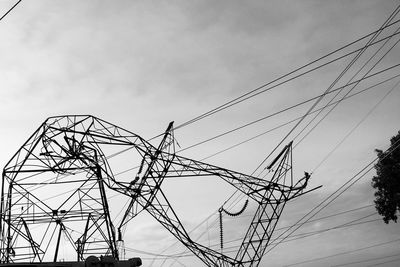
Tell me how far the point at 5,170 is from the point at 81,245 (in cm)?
841

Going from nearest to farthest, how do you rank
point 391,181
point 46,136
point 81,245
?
1. point 46,136
2. point 81,245
3. point 391,181

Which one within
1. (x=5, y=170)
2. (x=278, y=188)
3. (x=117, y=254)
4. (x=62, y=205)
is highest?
(x=5, y=170)

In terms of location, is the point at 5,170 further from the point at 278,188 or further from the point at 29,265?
the point at 278,188

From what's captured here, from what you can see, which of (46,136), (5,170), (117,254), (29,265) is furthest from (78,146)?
(29,265)

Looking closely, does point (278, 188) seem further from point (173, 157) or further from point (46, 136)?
point (46, 136)

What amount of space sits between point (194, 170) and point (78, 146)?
724 cm

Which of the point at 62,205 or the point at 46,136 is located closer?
the point at 46,136

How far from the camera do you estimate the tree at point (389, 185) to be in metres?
38.2

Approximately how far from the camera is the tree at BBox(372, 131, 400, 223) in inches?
1505

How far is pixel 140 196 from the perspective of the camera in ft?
89.8

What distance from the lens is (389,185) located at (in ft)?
127

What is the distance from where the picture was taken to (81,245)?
3153 cm

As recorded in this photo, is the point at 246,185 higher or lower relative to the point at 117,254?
higher

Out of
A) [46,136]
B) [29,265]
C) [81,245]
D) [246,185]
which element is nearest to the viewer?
[29,265]
